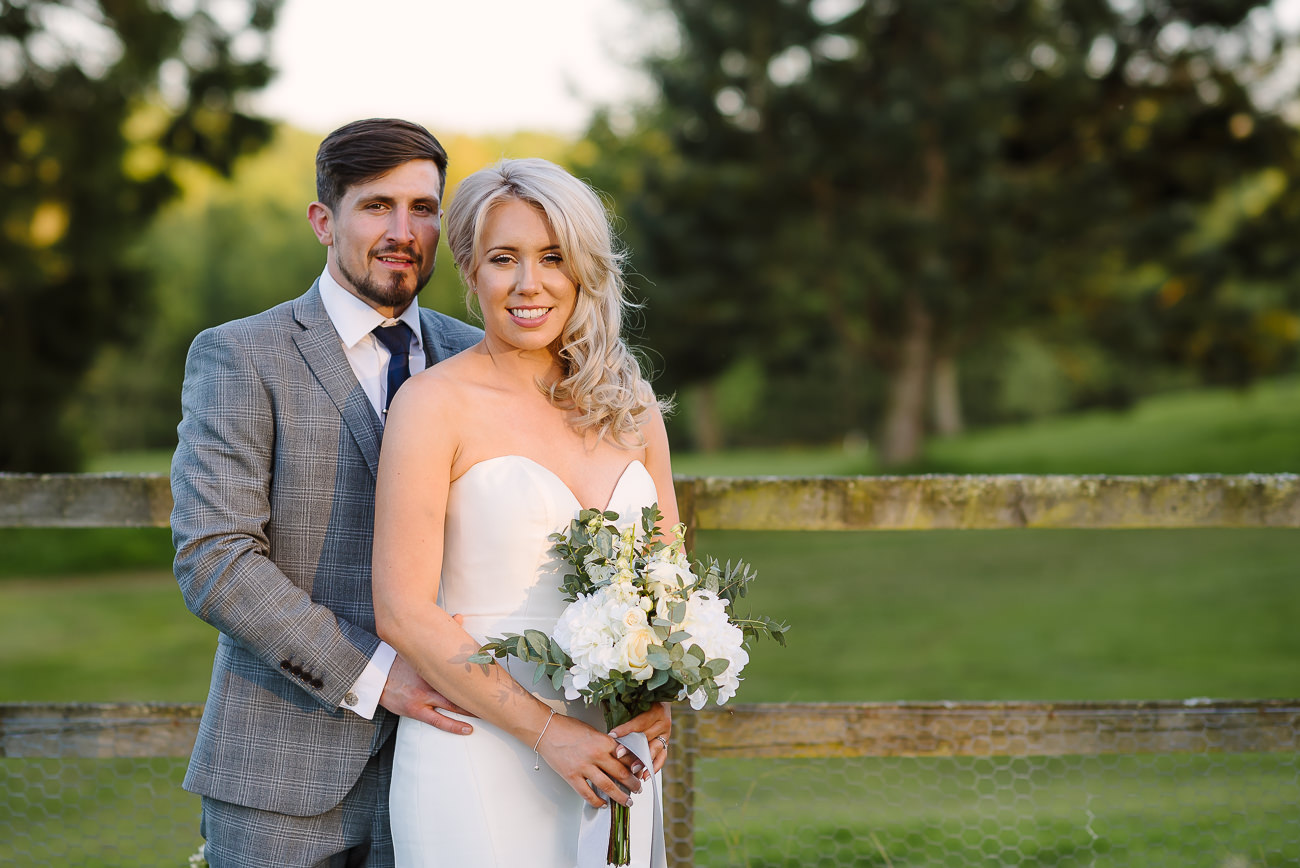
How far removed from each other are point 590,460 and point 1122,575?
13220mm

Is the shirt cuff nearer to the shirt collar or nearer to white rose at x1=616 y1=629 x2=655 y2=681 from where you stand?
white rose at x1=616 y1=629 x2=655 y2=681

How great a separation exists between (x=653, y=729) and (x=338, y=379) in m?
1.04

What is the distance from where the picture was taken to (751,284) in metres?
20.8

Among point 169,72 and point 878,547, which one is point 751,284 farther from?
point 169,72

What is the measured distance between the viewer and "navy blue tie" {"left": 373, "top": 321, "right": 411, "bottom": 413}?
2.71m

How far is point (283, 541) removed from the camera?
8.34ft

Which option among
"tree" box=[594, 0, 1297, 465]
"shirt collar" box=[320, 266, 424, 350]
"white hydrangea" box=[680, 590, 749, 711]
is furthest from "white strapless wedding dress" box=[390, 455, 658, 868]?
"tree" box=[594, 0, 1297, 465]

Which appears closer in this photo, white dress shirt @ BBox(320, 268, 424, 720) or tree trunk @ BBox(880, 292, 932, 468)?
white dress shirt @ BBox(320, 268, 424, 720)

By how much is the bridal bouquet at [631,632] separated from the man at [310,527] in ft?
1.17

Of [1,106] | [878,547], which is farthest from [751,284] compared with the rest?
[1,106]

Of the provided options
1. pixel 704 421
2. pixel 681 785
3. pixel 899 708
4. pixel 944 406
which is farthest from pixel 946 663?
pixel 704 421

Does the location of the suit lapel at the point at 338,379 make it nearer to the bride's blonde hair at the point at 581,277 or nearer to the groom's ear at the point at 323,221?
the groom's ear at the point at 323,221

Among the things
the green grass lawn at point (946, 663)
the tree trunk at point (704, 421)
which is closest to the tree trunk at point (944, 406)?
the tree trunk at point (704, 421)

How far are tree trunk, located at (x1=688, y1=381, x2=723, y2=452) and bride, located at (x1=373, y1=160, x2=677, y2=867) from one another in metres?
33.5
